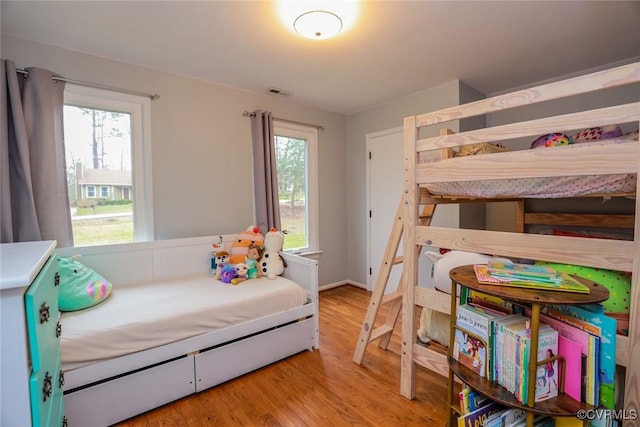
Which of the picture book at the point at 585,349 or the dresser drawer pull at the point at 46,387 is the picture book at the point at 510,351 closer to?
the picture book at the point at 585,349

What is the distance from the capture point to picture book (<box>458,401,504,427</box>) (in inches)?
46.6

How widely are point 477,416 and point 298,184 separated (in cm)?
294

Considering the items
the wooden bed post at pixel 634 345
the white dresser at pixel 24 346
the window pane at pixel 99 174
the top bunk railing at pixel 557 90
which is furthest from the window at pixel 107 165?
the wooden bed post at pixel 634 345

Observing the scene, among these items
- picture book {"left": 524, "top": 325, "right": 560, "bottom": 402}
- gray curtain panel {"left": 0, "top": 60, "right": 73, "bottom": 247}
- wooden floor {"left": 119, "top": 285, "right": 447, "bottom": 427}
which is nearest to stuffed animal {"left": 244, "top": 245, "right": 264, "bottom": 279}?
wooden floor {"left": 119, "top": 285, "right": 447, "bottom": 427}

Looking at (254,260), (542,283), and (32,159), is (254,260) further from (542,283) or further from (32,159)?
(542,283)

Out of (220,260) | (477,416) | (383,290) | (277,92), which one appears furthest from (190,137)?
(477,416)

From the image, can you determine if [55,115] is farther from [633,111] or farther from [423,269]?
[423,269]

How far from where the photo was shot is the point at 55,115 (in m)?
2.10

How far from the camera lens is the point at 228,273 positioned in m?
2.40

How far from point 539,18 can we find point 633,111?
1.31m

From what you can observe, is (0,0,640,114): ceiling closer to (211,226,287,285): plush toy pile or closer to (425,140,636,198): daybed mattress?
(425,140,636,198): daybed mattress

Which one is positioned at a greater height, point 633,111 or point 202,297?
point 633,111

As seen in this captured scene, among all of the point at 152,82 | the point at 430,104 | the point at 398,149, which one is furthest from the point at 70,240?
the point at 430,104

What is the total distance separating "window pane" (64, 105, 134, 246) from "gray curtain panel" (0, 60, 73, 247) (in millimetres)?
167
